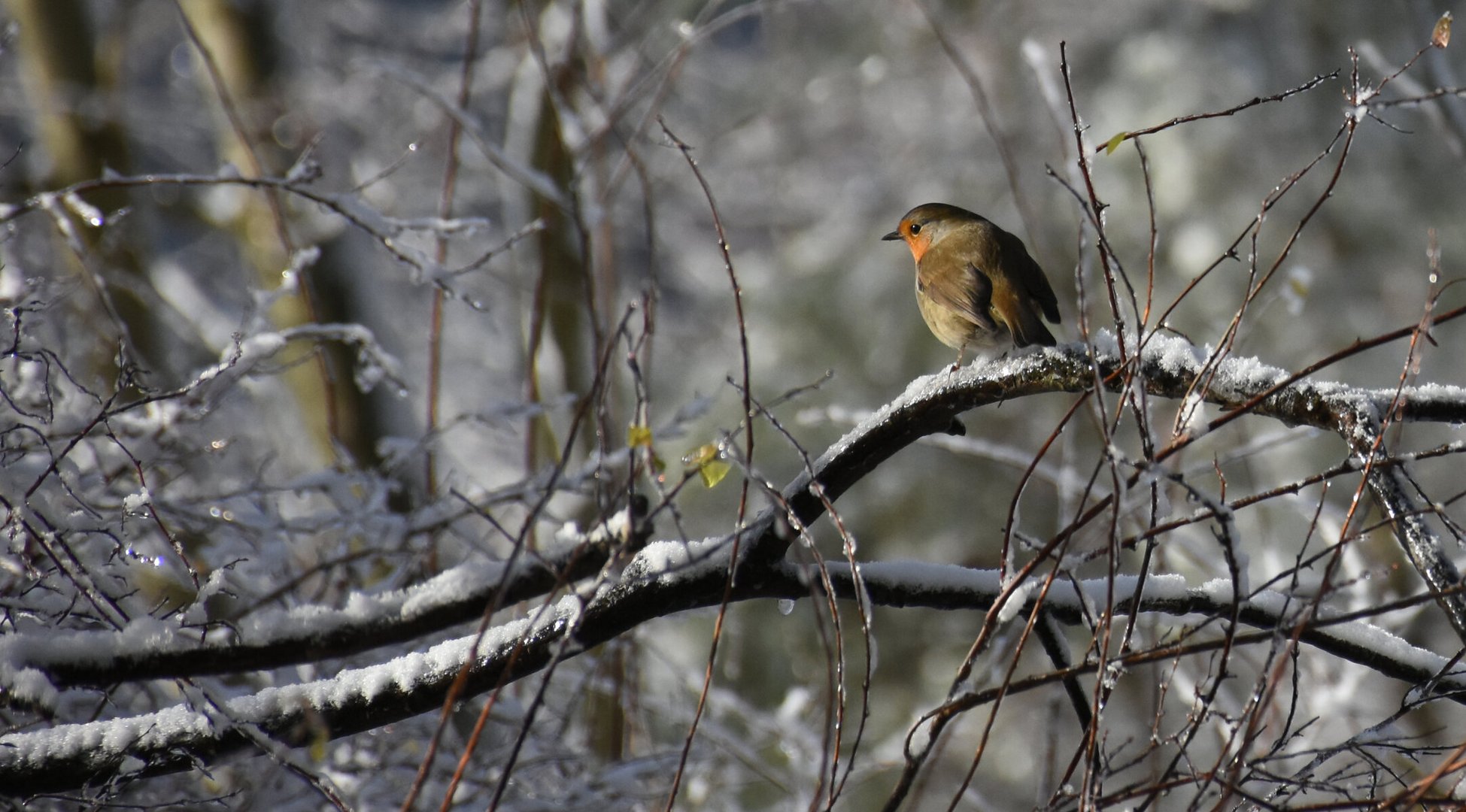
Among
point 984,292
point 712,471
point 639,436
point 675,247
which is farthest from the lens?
point 675,247

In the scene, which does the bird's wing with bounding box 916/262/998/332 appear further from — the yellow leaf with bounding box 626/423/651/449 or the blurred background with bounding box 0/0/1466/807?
the yellow leaf with bounding box 626/423/651/449

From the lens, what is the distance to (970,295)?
2316 mm

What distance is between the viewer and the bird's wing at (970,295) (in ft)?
7.51

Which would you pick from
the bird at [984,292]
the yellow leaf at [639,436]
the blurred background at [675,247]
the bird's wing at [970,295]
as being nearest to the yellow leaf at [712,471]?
the yellow leaf at [639,436]

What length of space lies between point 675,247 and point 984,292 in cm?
848

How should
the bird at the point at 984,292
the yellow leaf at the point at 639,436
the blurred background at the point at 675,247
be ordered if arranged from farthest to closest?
the blurred background at the point at 675,247 → the bird at the point at 984,292 → the yellow leaf at the point at 639,436

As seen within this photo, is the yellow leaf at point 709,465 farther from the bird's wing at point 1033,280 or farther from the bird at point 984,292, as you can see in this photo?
the bird's wing at point 1033,280

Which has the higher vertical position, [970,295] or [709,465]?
[970,295]

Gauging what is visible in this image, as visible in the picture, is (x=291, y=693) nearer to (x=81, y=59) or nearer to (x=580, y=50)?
(x=580, y=50)

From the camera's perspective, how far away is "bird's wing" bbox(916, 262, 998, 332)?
90.1 inches

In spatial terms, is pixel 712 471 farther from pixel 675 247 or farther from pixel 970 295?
pixel 675 247

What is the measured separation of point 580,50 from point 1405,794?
13.8ft

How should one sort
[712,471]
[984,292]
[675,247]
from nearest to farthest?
[712,471], [984,292], [675,247]

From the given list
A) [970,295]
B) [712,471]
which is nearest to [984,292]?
[970,295]
